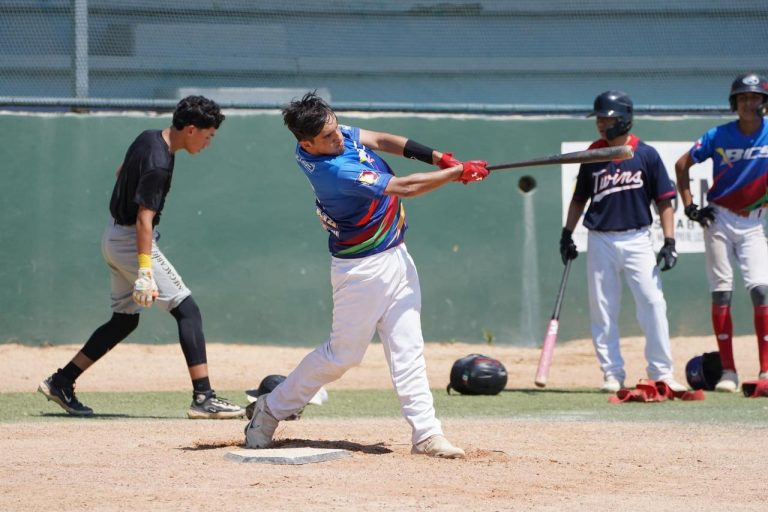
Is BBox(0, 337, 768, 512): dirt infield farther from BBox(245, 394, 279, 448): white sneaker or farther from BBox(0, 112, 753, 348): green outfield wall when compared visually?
BBox(0, 112, 753, 348): green outfield wall

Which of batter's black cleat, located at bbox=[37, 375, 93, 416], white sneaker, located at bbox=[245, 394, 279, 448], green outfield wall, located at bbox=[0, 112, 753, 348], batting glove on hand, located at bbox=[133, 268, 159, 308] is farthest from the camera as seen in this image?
green outfield wall, located at bbox=[0, 112, 753, 348]

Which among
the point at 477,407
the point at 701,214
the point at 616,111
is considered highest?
the point at 616,111

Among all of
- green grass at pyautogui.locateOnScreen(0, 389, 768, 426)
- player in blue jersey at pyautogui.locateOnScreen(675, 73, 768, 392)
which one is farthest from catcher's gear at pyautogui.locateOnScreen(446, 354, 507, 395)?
player in blue jersey at pyautogui.locateOnScreen(675, 73, 768, 392)

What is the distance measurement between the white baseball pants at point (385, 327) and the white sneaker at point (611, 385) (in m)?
3.58

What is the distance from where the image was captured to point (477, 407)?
26.0ft

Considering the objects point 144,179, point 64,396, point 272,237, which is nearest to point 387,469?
point 144,179

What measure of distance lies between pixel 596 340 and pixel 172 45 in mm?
5208

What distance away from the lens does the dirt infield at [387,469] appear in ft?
14.9

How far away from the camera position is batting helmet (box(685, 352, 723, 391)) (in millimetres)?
9031

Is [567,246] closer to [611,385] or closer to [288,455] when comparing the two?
[611,385]

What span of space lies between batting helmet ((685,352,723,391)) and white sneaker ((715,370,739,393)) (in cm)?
13

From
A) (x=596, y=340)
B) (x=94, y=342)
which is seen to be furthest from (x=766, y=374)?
(x=94, y=342)

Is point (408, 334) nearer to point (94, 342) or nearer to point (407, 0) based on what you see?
point (94, 342)

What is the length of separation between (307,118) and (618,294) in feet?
14.4
